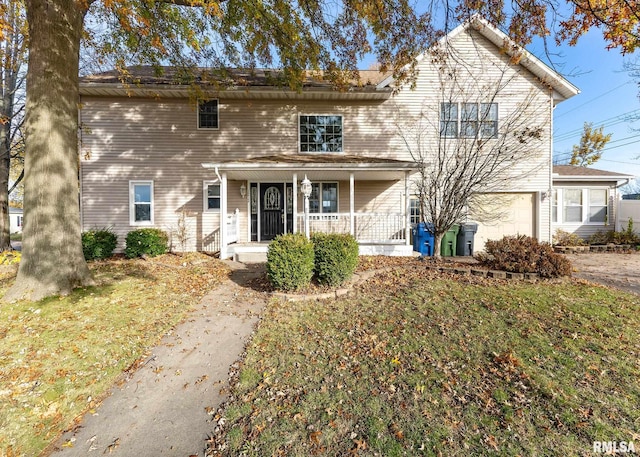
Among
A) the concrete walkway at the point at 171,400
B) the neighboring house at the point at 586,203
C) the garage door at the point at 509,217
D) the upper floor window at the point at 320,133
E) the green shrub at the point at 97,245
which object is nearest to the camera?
the concrete walkway at the point at 171,400

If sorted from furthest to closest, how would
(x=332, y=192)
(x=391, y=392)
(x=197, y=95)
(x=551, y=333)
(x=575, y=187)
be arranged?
(x=575, y=187) → (x=332, y=192) → (x=197, y=95) → (x=551, y=333) → (x=391, y=392)

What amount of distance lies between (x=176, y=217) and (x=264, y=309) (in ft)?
24.8

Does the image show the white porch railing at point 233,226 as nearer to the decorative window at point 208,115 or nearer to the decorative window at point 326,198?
the decorative window at point 326,198

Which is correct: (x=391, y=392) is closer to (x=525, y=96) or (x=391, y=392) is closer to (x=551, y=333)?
(x=551, y=333)

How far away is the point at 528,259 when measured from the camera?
6730mm

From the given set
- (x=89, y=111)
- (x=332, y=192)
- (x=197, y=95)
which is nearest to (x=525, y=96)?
(x=332, y=192)

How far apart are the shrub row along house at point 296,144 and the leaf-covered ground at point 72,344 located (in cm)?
486

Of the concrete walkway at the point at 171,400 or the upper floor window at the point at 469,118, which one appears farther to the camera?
the upper floor window at the point at 469,118

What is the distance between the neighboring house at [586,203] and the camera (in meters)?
12.9

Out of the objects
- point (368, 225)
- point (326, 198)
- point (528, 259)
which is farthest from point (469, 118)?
point (326, 198)

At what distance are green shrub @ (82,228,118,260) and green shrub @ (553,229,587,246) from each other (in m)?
17.0

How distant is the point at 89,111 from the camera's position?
1064 centimetres

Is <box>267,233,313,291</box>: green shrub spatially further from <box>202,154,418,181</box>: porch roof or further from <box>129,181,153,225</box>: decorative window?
<box>129,181,153,225</box>: decorative window

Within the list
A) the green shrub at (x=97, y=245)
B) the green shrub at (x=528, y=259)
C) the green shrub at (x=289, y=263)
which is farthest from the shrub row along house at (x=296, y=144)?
the green shrub at (x=289, y=263)
